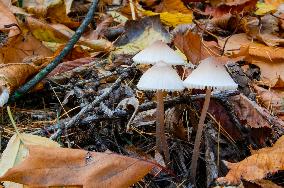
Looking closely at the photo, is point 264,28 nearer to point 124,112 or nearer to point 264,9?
point 264,9

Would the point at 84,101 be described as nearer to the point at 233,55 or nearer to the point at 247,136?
the point at 247,136

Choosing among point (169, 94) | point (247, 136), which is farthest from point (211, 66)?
point (169, 94)

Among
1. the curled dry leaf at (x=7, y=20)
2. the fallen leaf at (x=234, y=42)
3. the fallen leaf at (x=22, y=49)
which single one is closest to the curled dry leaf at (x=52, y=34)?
the fallen leaf at (x=22, y=49)

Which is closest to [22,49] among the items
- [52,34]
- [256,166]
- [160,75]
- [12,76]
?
[52,34]

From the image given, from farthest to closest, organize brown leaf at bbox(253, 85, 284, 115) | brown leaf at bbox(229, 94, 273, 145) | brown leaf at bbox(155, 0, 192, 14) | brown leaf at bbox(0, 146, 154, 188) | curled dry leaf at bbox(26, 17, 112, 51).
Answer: brown leaf at bbox(155, 0, 192, 14)
curled dry leaf at bbox(26, 17, 112, 51)
brown leaf at bbox(253, 85, 284, 115)
brown leaf at bbox(229, 94, 273, 145)
brown leaf at bbox(0, 146, 154, 188)

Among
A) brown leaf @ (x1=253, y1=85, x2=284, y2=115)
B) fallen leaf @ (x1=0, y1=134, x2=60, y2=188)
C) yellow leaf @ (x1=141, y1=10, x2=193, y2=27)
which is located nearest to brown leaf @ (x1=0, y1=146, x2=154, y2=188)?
fallen leaf @ (x1=0, y1=134, x2=60, y2=188)

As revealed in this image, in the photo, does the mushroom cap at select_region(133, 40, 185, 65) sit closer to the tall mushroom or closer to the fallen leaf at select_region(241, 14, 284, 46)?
the tall mushroom
